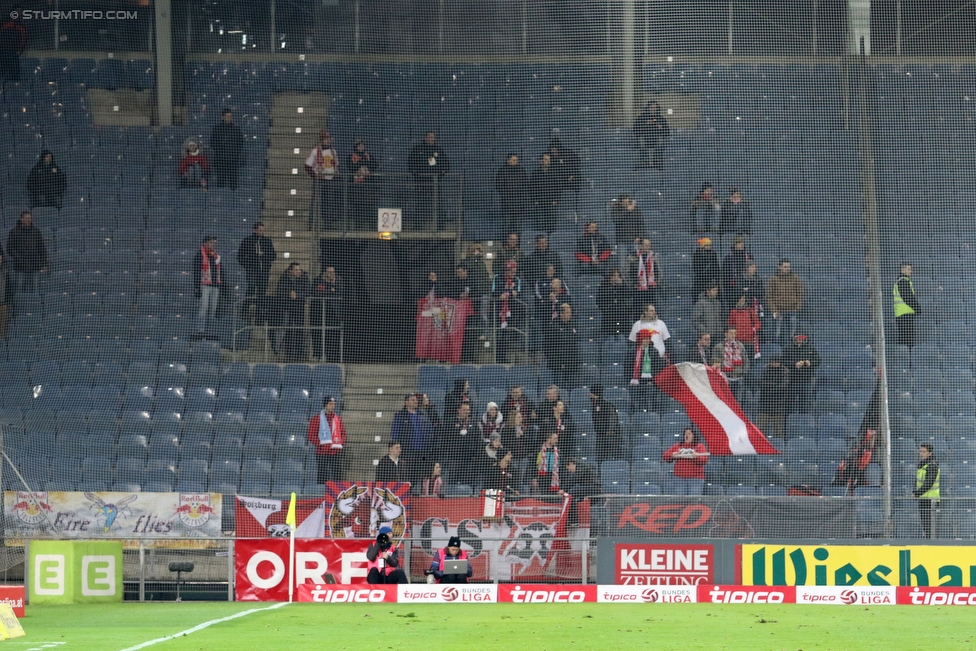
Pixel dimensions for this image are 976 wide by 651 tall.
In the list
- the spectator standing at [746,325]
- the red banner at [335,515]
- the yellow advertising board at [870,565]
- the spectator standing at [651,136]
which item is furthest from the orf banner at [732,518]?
the spectator standing at [651,136]

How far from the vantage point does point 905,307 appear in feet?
67.6

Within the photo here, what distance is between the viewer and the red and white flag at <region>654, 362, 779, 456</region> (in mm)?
19453

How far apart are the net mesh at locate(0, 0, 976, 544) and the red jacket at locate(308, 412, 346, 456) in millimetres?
146

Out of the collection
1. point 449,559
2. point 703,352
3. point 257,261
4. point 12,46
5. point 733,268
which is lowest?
point 449,559

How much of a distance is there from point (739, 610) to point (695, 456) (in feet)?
18.2

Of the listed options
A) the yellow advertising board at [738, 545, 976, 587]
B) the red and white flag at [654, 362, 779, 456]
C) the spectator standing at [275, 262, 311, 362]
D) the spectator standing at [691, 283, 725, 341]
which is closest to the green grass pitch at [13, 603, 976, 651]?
the yellow advertising board at [738, 545, 976, 587]

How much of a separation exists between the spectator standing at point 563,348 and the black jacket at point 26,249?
7909 mm

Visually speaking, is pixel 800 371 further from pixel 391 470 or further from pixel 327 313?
pixel 327 313

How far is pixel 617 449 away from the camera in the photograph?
19.3 metres

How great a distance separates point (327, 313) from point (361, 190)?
7.24 feet

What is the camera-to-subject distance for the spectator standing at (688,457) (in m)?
19.0

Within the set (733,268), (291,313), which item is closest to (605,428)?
(733,268)

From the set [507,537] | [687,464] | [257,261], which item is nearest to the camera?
[507,537]

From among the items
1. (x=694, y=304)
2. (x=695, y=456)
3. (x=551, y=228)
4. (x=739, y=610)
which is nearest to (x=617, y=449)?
(x=695, y=456)
